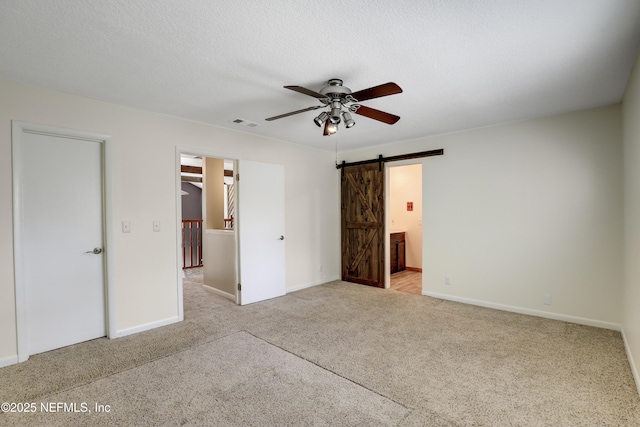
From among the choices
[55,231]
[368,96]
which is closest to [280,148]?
[368,96]

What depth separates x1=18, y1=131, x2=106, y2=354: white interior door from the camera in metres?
2.79

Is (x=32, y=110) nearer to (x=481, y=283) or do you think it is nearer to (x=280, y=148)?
(x=280, y=148)

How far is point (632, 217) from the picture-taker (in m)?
2.54

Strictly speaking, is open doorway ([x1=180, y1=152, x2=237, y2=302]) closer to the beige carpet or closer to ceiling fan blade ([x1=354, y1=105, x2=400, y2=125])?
the beige carpet

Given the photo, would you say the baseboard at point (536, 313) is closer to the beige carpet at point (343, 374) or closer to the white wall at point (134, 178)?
the beige carpet at point (343, 374)

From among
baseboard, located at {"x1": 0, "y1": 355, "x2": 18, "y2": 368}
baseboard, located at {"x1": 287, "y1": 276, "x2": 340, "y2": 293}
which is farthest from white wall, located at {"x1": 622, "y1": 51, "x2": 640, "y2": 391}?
baseboard, located at {"x1": 0, "y1": 355, "x2": 18, "y2": 368}

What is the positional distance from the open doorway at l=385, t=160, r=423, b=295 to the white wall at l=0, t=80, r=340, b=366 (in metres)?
3.30

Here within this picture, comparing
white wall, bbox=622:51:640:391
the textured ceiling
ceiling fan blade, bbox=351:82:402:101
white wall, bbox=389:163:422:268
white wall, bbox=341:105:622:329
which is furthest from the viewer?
white wall, bbox=389:163:422:268

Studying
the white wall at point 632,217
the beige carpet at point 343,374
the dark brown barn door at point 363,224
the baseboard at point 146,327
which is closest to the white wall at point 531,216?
the white wall at point 632,217

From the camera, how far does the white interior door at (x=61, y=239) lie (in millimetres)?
2793

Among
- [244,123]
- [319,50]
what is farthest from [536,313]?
[244,123]

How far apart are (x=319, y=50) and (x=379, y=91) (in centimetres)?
52

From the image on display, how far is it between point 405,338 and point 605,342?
1.91 metres

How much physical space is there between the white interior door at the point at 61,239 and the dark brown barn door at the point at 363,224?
3.80 meters
